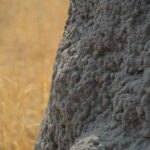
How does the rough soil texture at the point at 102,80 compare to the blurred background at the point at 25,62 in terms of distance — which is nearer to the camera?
the rough soil texture at the point at 102,80

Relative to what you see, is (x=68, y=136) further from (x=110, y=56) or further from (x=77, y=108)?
(x=110, y=56)

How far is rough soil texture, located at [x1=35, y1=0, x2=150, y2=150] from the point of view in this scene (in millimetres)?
901

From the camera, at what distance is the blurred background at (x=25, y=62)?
1979 millimetres

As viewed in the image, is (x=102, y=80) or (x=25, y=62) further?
(x=25, y=62)

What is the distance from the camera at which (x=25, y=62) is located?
3408 mm

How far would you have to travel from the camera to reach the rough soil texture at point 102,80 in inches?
35.5

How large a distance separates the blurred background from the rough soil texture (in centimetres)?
71

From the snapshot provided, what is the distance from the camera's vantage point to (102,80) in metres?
1.01

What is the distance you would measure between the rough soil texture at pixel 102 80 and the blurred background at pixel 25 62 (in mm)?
706

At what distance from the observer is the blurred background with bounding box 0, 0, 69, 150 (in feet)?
6.49

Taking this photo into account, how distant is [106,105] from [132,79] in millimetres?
117

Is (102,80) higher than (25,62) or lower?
lower

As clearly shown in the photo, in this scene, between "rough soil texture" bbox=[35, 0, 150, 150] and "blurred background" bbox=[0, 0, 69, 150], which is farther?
"blurred background" bbox=[0, 0, 69, 150]

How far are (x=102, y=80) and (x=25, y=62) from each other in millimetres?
2469
